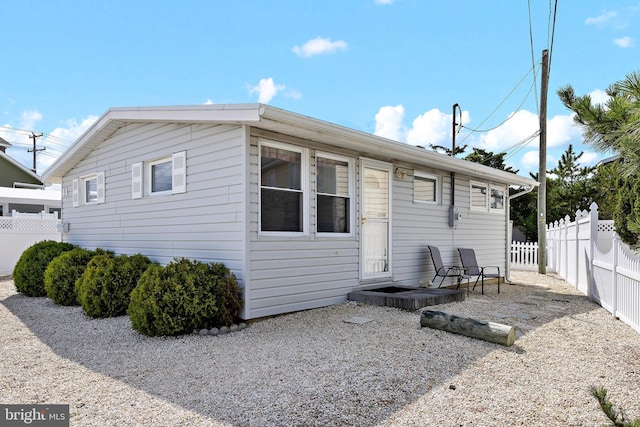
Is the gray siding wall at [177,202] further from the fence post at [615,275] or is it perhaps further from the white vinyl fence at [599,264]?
the fence post at [615,275]

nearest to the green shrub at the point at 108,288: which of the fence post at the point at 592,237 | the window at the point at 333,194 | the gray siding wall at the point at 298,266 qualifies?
the gray siding wall at the point at 298,266

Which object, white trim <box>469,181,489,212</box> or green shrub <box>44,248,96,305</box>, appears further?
white trim <box>469,181,489,212</box>

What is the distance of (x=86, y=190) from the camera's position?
891 centimetres

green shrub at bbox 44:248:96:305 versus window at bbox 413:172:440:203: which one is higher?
window at bbox 413:172:440:203

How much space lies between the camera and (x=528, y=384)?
10.6 ft

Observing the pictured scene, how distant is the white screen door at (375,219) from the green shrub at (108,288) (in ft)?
11.6

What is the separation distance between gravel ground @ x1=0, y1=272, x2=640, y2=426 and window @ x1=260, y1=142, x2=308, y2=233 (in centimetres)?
125

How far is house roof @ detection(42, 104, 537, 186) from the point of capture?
191 inches

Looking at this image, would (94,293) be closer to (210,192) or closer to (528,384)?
(210,192)

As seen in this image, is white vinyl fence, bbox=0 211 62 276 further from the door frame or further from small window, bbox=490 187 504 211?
small window, bbox=490 187 504 211

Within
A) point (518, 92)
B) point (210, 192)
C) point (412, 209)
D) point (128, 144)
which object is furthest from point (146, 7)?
point (518, 92)

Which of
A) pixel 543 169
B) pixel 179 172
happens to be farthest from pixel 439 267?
pixel 543 169

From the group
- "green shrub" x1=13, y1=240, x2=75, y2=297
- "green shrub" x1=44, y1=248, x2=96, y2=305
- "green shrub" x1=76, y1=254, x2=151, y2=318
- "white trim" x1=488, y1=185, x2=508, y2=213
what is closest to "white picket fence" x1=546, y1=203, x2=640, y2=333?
"white trim" x1=488, y1=185, x2=508, y2=213

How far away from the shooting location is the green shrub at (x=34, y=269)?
7.92 metres
